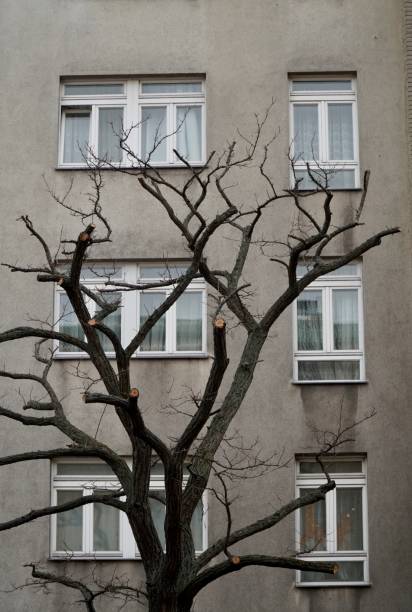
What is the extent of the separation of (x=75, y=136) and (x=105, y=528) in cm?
609

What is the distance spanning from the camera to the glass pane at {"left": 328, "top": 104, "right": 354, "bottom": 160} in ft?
61.0

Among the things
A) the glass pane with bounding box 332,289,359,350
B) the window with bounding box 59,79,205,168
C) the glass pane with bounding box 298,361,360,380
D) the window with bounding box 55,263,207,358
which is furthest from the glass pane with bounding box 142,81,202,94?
the glass pane with bounding box 298,361,360,380

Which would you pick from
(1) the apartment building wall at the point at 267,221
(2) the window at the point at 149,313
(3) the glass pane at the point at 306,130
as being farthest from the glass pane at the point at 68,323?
(3) the glass pane at the point at 306,130

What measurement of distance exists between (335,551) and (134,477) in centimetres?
536

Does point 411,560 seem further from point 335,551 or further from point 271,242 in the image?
point 271,242

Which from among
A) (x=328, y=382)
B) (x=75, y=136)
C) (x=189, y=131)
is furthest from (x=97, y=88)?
(x=328, y=382)

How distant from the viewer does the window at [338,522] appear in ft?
55.5

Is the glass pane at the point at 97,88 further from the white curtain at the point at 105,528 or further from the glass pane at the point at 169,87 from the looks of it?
the white curtain at the point at 105,528

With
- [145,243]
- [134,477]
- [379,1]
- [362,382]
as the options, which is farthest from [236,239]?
[134,477]

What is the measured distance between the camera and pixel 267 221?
59.0 feet

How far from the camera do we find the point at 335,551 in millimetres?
17016

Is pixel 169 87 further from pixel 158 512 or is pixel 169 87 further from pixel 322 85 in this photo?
Result: pixel 158 512

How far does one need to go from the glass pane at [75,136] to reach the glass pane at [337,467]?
581cm

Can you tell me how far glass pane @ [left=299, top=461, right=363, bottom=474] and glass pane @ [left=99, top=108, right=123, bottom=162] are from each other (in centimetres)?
556
